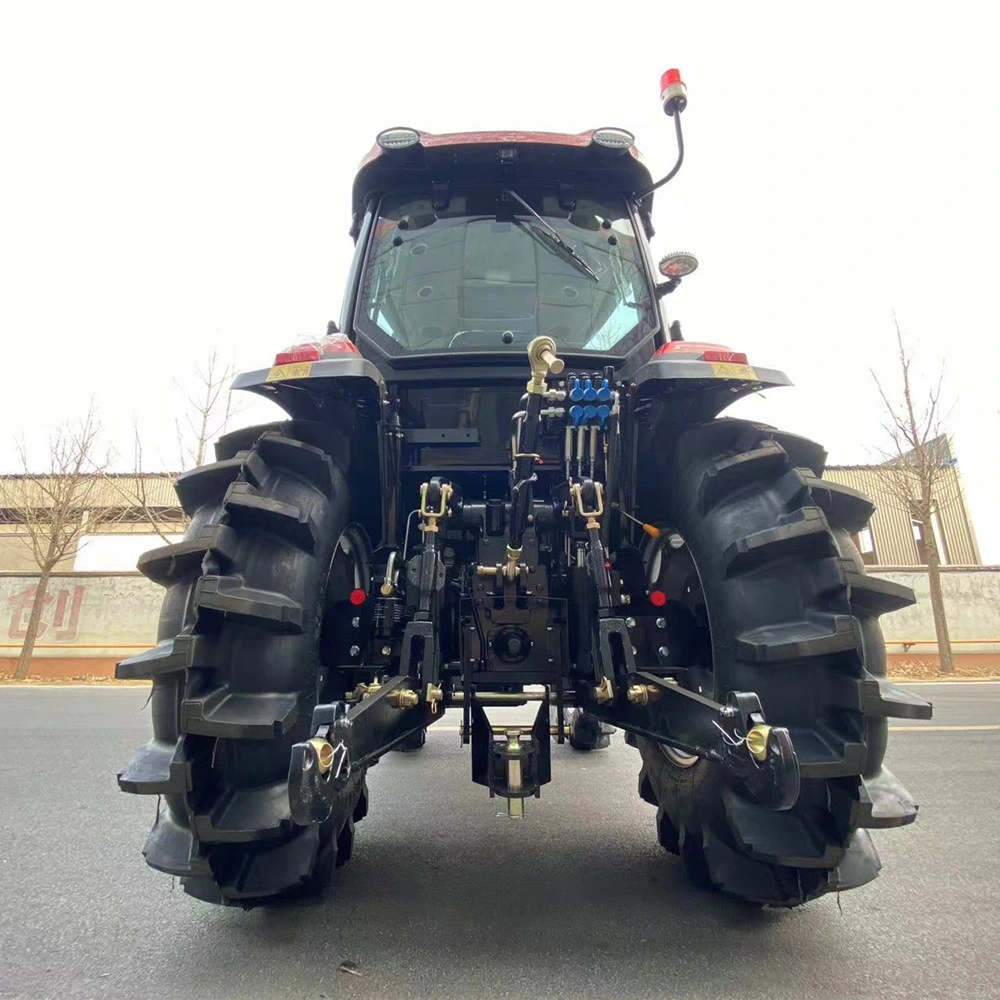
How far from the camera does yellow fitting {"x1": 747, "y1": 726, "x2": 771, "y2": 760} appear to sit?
1489 millimetres

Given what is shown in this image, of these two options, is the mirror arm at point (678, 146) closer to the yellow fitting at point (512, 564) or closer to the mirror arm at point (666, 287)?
the mirror arm at point (666, 287)

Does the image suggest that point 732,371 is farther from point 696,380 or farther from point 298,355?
point 298,355

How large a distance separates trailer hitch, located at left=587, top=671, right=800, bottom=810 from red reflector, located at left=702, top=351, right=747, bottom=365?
1099mm

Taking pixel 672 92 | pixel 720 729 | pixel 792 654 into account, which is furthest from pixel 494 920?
pixel 672 92

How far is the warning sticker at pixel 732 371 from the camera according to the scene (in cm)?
209

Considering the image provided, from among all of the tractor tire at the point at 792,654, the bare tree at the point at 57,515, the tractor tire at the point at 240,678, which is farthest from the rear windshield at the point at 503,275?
the bare tree at the point at 57,515

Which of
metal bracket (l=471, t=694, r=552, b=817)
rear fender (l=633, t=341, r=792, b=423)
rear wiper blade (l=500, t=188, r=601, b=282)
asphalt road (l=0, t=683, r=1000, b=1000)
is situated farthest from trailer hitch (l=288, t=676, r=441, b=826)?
rear wiper blade (l=500, t=188, r=601, b=282)

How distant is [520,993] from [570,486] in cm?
152

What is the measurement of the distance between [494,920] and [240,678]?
128 cm

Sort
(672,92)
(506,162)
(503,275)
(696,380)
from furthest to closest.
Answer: (503,275)
(506,162)
(672,92)
(696,380)

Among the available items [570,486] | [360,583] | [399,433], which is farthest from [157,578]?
[570,486]

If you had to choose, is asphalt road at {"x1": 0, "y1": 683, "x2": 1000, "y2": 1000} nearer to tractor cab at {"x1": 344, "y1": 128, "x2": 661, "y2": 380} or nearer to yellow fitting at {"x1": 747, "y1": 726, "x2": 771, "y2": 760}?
yellow fitting at {"x1": 747, "y1": 726, "x2": 771, "y2": 760}

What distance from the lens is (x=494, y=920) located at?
219 centimetres

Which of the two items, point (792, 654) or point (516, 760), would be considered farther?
point (516, 760)
